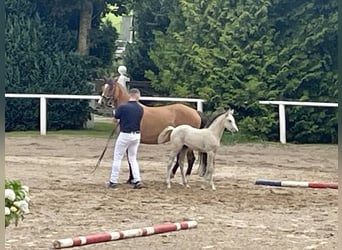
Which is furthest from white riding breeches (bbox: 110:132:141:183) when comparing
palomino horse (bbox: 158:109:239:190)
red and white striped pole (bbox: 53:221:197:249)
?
red and white striped pole (bbox: 53:221:197:249)

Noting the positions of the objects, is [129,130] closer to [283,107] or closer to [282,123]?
[282,123]

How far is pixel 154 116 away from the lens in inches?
552

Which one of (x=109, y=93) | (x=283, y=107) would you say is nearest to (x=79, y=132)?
(x=283, y=107)

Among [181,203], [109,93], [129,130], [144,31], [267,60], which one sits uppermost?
[144,31]

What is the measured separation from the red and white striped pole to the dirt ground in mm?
80

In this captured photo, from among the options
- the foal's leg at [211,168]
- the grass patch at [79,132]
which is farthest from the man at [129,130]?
the grass patch at [79,132]

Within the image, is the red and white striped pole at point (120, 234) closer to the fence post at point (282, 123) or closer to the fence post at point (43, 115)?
the fence post at point (282, 123)

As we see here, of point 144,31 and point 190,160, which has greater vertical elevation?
point 144,31

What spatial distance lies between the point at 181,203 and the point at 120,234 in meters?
3.03

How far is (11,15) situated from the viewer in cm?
2472

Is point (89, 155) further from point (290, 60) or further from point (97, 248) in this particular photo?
point (97, 248)

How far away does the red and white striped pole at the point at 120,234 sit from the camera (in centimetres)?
758

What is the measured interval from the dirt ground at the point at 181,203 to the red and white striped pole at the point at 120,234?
8 cm

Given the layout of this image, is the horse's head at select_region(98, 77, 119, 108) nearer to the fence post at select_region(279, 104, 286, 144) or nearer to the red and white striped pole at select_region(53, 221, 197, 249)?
the red and white striped pole at select_region(53, 221, 197, 249)
